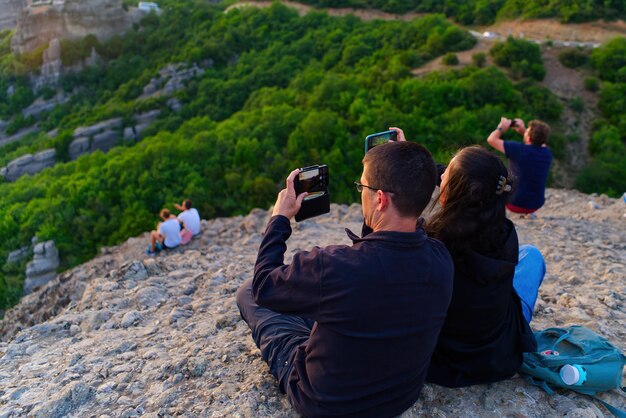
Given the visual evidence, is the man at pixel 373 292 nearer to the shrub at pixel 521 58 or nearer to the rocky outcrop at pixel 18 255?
the rocky outcrop at pixel 18 255

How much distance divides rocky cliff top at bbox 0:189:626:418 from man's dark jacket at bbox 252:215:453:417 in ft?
1.82

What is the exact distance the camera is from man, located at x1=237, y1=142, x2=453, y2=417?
6.64 ft

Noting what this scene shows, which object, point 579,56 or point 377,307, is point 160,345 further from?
point 579,56

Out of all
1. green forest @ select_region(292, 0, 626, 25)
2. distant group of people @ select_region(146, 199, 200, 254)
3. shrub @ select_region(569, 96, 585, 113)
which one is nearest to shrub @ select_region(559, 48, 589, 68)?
shrub @ select_region(569, 96, 585, 113)

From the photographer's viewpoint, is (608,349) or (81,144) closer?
(608,349)

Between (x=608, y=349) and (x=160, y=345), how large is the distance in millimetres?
3019

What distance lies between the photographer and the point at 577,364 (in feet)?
8.77

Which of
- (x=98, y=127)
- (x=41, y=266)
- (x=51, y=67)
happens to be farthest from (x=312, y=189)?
(x=51, y=67)

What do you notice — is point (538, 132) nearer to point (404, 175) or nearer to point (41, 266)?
point (404, 175)

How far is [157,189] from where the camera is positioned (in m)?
15.7

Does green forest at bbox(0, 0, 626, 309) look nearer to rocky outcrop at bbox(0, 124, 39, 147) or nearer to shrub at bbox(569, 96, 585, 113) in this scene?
shrub at bbox(569, 96, 585, 113)

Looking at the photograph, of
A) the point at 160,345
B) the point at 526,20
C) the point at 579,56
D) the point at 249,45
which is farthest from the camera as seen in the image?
the point at 249,45

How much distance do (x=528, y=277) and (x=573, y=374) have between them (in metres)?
0.77

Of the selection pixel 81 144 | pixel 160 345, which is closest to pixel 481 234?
pixel 160 345
